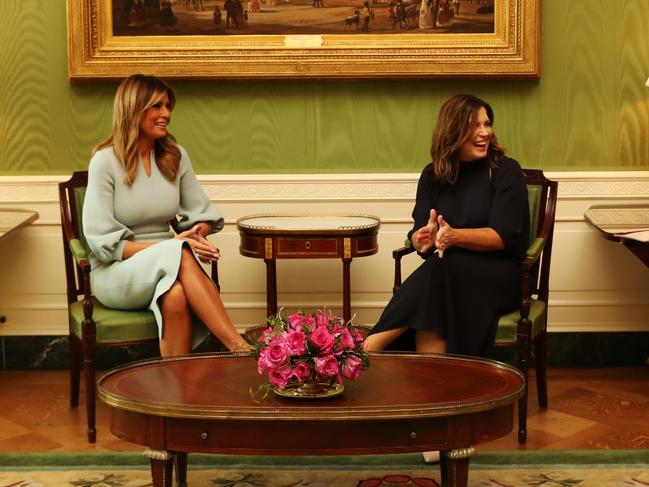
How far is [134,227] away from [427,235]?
135 centimetres

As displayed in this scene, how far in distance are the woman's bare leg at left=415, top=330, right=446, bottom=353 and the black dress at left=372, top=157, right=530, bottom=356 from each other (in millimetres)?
40

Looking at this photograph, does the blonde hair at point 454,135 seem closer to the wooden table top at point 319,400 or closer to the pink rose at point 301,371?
the wooden table top at point 319,400

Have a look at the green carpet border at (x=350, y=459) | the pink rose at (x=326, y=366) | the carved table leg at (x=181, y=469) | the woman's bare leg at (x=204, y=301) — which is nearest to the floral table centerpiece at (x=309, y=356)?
the pink rose at (x=326, y=366)

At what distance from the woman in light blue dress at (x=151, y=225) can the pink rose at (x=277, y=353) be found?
1.22 metres

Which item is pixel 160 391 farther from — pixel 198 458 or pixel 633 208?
pixel 633 208

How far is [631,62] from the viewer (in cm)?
549

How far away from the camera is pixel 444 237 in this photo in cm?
432

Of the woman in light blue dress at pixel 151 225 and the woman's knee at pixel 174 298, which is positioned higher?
the woman in light blue dress at pixel 151 225

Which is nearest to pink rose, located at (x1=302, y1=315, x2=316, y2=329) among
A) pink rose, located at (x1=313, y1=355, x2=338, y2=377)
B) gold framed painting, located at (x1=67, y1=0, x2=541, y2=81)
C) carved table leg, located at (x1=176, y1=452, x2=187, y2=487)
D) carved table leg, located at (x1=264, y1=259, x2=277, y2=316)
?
pink rose, located at (x1=313, y1=355, x2=338, y2=377)

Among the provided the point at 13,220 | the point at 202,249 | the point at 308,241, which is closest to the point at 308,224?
the point at 308,241

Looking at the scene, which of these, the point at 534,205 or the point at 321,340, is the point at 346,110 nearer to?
the point at 534,205

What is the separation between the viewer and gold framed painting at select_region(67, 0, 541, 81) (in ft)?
17.7

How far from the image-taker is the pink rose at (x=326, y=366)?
9.93ft

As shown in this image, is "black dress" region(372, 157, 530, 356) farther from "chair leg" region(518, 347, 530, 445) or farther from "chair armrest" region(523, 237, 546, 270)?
"chair leg" region(518, 347, 530, 445)
